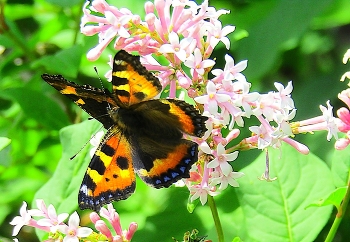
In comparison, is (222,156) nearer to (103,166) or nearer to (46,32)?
(103,166)

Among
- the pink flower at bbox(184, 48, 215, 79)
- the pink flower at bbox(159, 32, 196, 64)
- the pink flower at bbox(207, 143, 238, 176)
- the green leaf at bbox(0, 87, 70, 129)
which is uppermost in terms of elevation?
the pink flower at bbox(159, 32, 196, 64)

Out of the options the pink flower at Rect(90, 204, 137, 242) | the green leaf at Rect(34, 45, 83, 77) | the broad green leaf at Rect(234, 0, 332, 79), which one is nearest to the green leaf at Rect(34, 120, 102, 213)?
the green leaf at Rect(34, 45, 83, 77)

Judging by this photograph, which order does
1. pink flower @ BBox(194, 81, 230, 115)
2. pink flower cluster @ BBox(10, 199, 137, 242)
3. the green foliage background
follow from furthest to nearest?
the green foliage background
pink flower cluster @ BBox(10, 199, 137, 242)
pink flower @ BBox(194, 81, 230, 115)

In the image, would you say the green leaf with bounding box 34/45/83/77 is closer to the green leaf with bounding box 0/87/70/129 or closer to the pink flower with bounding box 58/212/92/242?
the green leaf with bounding box 0/87/70/129

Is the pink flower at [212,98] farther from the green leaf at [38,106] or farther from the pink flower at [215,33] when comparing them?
the green leaf at [38,106]

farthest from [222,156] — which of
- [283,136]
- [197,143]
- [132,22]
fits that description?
[132,22]

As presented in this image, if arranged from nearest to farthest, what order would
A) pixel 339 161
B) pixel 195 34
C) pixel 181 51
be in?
pixel 181 51, pixel 195 34, pixel 339 161
